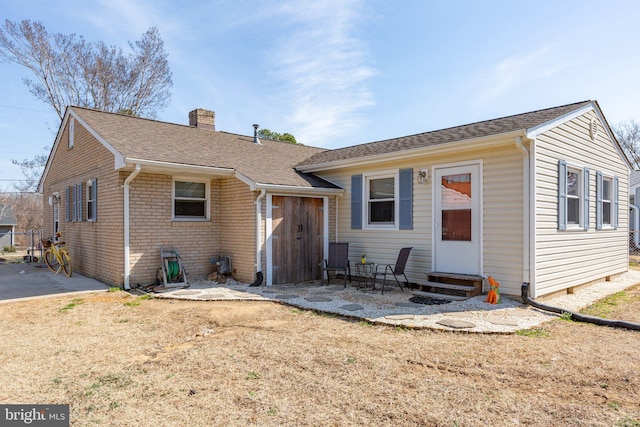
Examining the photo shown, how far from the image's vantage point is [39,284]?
8.58 m

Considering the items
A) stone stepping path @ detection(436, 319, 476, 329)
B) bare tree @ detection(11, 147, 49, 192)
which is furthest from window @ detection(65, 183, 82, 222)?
bare tree @ detection(11, 147, 49, 192)

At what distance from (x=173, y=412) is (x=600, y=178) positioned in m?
9.92

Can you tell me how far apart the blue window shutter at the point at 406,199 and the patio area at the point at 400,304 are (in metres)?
1.42

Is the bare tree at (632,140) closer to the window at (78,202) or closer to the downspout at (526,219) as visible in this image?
the downspout at (526,219)

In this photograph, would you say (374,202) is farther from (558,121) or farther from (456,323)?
(456,323)

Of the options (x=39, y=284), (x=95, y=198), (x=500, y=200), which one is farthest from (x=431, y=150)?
(x=39, y=284)

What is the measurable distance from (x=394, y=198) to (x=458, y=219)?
5.29 ft

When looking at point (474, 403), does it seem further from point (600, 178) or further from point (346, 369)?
point (600, 178)

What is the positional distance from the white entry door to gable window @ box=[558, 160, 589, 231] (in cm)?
178

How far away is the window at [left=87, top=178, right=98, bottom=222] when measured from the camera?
934cm

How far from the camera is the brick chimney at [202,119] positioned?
1241 cm

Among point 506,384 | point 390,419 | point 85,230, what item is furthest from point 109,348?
point 85,230

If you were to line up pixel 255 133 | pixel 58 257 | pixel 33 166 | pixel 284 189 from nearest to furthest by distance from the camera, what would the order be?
pixel 284 189
pixel 58 257
pixel 255 133
pixel 33 166

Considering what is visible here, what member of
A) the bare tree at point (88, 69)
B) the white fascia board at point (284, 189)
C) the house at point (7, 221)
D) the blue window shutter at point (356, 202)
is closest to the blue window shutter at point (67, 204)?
the white fascia board at point (284, 189)
